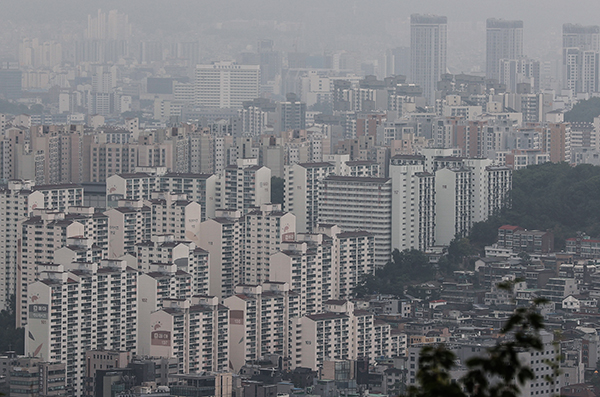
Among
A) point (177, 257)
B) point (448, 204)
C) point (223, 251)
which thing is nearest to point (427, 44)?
point (448, 204)

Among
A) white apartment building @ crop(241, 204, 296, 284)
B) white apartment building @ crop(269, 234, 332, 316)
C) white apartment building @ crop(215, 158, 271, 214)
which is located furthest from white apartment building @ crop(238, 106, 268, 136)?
white apartment building @ crop(269, 234, 332, 316)

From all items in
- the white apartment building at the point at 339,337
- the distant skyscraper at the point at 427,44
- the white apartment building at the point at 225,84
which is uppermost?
the distant skyscraper at the point at 427,44

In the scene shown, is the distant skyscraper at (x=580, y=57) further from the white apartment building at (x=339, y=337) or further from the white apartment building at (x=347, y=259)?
the white apartment building at (x=339, y=337)

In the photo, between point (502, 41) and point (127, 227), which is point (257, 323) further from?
point (502, 41)

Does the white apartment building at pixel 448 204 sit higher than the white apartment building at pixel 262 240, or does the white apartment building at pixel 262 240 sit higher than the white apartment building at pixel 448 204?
the white apartment building at pixel 448 204

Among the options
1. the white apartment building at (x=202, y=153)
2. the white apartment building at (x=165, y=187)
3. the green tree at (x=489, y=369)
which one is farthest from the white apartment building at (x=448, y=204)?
the green tree at (x=489, y=369)
